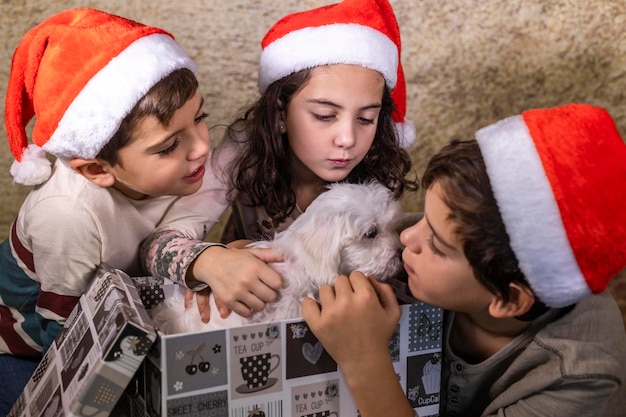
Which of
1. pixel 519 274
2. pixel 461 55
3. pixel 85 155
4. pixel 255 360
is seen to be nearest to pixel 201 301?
pixel 255 360

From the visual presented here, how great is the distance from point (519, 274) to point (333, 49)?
0.63 meters

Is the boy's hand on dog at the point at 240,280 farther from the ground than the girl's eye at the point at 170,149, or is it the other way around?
the girl's eye at the point at 170,149

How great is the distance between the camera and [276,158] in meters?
1.49

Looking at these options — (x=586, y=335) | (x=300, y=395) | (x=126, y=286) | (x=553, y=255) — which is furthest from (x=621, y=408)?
(x=126, y=286)

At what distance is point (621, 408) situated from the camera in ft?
4.23

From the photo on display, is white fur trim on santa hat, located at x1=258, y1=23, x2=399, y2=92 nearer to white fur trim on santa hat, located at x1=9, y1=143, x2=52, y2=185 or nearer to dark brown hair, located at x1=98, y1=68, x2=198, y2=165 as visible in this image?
dark brown hair, located at x1=98, y1=68, x2=198, y2=165

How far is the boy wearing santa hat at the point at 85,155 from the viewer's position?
3.71 feet

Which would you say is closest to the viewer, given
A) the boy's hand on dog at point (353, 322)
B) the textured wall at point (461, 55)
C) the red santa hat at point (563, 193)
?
the red santa hat at point (563, 193)

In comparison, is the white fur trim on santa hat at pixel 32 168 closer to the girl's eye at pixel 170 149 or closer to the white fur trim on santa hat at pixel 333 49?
the girl's eye at pixel 170 149

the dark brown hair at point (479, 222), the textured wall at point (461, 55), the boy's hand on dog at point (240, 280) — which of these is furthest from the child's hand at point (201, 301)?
the textured wall at point (461, 55)

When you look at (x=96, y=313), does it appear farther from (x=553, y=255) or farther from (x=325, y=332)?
(x=553, y=255)

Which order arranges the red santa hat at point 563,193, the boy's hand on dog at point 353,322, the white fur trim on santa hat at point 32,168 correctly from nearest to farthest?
the red santa hat at point 563,193 → the boy's hand on dog at point 353,322 → the white fur trim on santa hat at point 32,168

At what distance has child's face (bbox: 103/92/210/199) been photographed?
117cm

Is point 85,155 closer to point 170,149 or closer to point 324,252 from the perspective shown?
point 170,149
